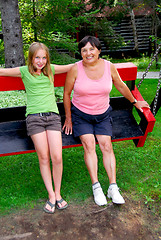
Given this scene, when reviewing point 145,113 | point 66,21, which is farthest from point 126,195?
point 66,21

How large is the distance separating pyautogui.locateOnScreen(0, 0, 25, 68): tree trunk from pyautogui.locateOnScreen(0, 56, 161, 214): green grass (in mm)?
2800

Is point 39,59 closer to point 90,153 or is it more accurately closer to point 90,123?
point 90,123

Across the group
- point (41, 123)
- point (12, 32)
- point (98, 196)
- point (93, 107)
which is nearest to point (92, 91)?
point (93, 107)

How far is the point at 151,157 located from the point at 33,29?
15.8ft

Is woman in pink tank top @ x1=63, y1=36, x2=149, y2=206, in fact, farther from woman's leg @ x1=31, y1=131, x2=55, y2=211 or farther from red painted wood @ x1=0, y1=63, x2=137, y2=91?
woman's leg @ x1=31, y1=131, x2=55, y2=211

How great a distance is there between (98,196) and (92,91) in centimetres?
106

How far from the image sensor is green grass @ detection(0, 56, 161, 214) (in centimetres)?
279

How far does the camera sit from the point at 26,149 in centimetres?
266

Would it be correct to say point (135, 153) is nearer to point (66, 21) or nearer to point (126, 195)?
point (126, 195)

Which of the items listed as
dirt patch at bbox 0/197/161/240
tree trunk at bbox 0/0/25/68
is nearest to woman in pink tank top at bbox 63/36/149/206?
dirt patch at bbox 0/197/161/240

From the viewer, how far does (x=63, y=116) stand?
11.1ft

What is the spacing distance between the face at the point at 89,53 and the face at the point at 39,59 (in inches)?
15.5

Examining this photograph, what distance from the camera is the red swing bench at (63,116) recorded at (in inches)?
108

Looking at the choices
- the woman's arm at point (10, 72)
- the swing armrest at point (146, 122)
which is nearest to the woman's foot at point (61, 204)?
the swing armrest at point (146, 122)
